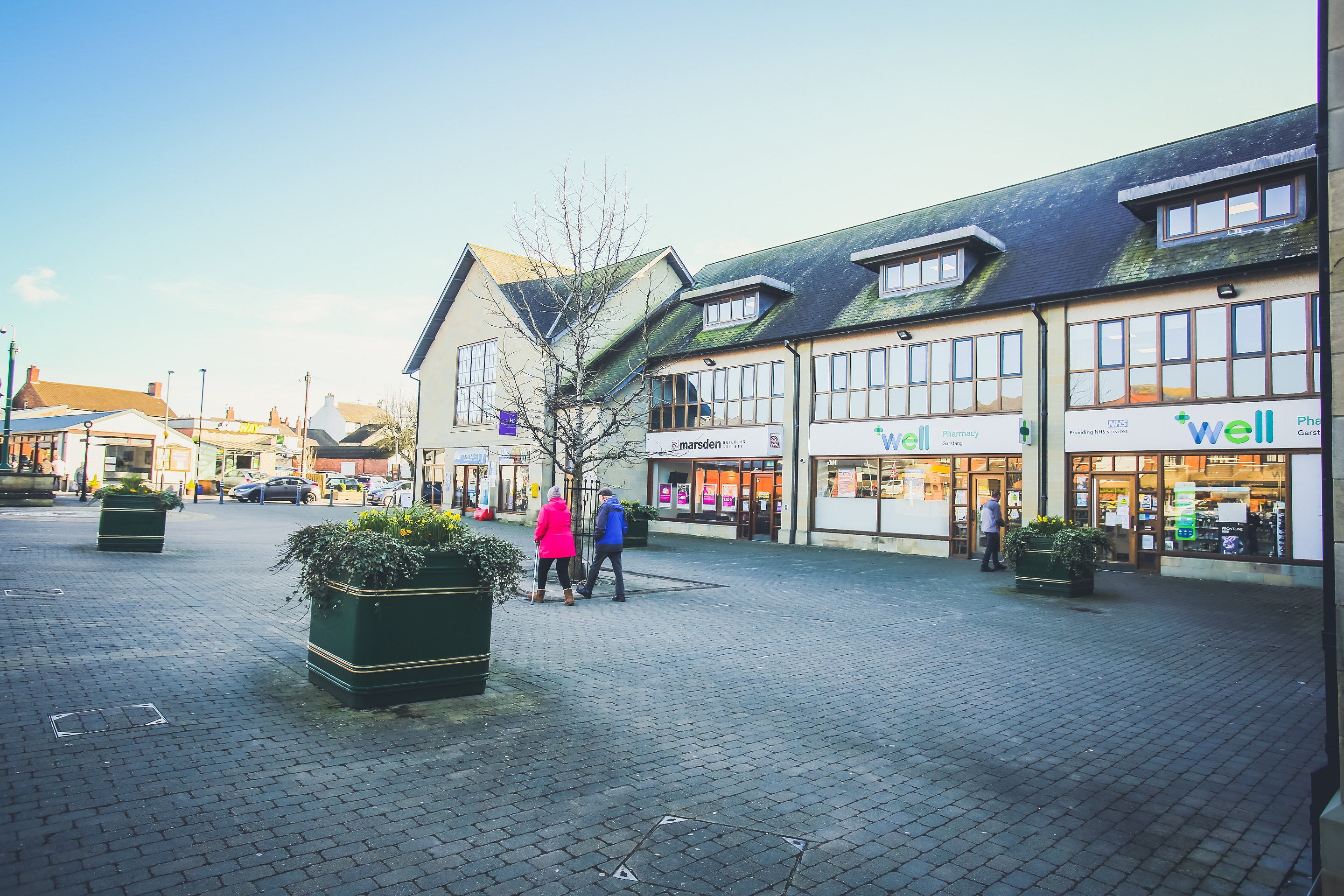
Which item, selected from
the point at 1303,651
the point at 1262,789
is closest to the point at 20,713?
the point at 1262,789

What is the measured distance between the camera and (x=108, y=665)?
253 inches

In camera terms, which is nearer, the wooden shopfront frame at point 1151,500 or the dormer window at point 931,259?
the wooden shopfront frame at point 1151,500

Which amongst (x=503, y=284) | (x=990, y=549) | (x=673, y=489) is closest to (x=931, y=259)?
(x=990, y=549)

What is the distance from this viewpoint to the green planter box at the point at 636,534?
71.3 feet

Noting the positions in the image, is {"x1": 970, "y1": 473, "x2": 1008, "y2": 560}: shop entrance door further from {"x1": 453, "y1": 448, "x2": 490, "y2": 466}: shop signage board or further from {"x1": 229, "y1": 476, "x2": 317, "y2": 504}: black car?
{"x1": 229, "y1": 476, "x2": 317, "y2": 504}: black car

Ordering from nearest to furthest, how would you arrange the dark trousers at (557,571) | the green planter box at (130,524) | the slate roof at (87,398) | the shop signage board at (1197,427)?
the dark trousers at (557,571), the green planter box at (130,524), the shop signage board at (1197,427), the slate roof at (87,398)

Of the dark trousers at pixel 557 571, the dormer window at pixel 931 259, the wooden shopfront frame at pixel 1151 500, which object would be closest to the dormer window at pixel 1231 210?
the dormer window at pixel 931 259

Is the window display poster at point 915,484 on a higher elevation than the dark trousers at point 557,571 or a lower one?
higher

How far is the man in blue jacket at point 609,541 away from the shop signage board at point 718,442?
13.8 m

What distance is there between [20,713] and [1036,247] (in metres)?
22.9

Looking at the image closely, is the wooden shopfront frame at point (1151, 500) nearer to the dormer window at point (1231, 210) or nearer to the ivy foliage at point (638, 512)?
the dormer window at point (1231, 210)

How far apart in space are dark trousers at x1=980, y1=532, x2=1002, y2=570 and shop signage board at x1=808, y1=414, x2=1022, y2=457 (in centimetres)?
316

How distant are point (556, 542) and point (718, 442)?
16128mm

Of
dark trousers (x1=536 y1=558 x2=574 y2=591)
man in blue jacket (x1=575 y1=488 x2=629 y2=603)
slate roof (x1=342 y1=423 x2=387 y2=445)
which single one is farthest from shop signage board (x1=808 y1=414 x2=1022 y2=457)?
slate roof (x1=342 y1=423 x2=387 y2=445)
